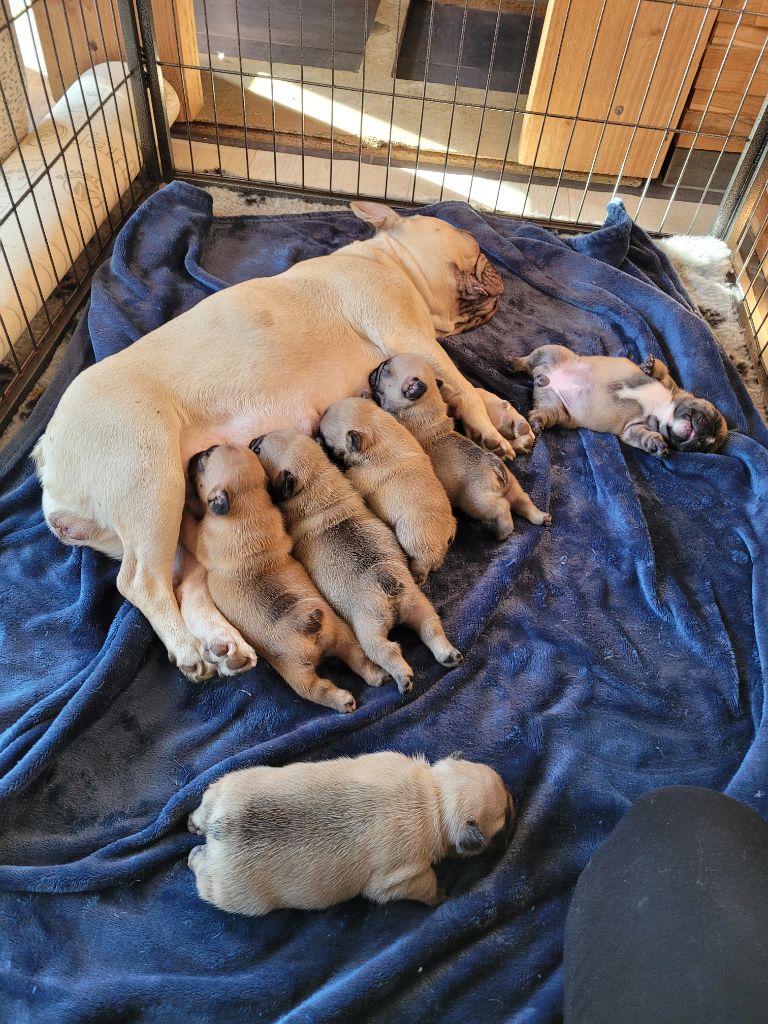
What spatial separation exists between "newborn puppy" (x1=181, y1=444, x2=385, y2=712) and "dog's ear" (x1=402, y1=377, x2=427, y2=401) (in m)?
0.58

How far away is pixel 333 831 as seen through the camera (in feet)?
5.59

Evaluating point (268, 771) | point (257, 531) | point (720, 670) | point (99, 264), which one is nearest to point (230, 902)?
point (268, 771)

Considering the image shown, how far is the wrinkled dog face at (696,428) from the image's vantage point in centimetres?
298

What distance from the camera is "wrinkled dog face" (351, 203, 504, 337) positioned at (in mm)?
3271

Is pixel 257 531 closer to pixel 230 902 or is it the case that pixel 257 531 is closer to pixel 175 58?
pixel 230 902

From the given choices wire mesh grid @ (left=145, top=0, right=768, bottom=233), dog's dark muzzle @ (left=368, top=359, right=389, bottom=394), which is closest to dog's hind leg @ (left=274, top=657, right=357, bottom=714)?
dog's dark muzzle @ (left=368, top=359, right=389, bottom=394)

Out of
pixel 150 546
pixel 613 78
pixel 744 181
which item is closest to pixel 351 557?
pixel 150 546

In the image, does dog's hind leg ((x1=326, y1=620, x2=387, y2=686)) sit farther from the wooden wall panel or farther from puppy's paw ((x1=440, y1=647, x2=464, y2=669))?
the wooden wall panel

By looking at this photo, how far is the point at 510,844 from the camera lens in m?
1.94

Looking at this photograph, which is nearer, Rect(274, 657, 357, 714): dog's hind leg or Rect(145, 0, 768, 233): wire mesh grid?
Rect(274, 657, 357, 714): dog's hind leg

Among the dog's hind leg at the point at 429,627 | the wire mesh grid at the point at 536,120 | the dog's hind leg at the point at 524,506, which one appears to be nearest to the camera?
the dog's hind leg at the point at 429,627

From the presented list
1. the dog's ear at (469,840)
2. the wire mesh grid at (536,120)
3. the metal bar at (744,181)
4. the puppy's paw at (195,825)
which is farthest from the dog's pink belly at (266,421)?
the metal bar at (744,181)

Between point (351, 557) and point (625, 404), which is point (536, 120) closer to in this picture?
point (625, 404)

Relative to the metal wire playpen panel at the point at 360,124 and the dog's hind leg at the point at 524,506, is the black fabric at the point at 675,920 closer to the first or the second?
the dog's hind leg at the point at 524,506
